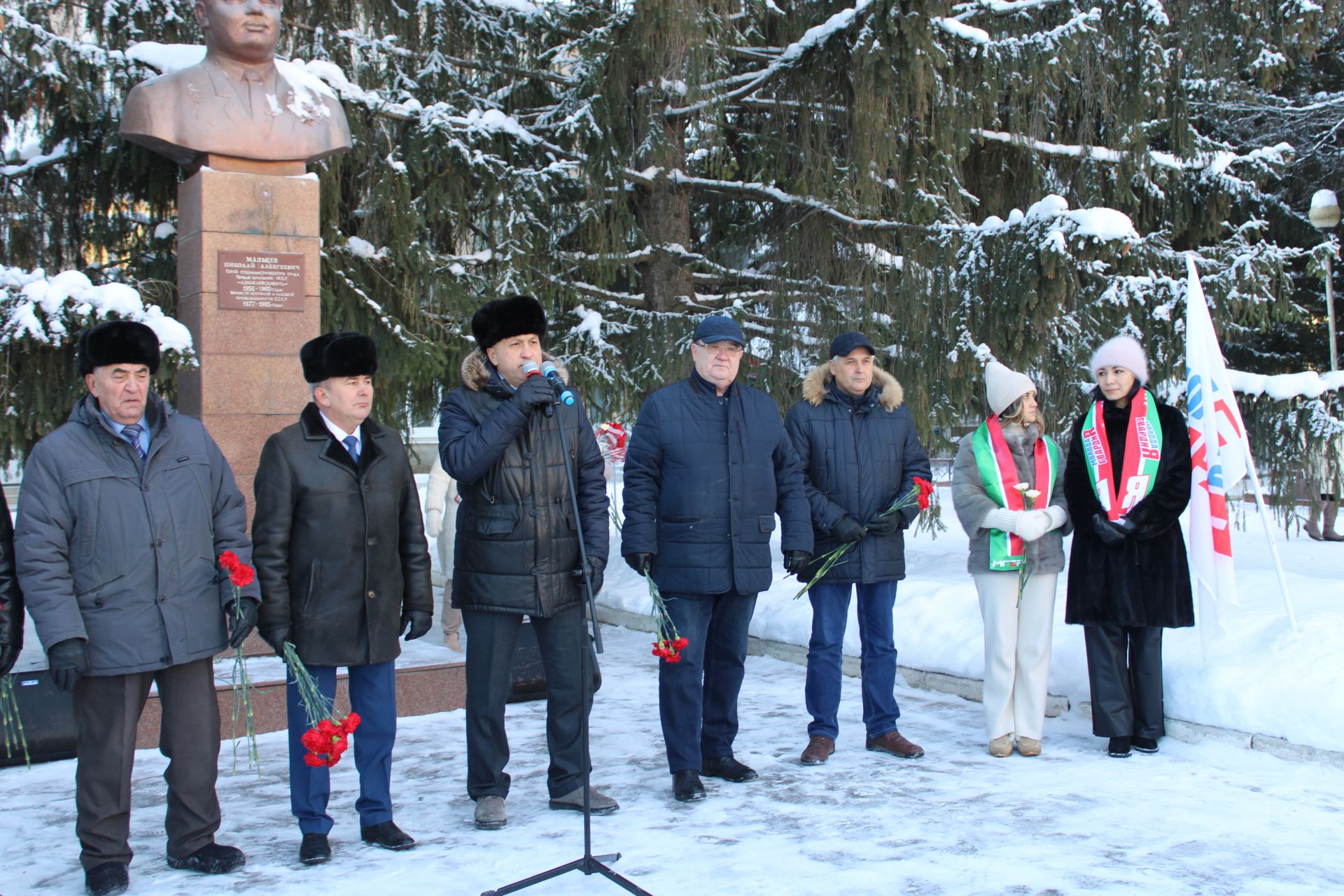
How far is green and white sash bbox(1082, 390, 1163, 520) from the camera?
17.0 feet

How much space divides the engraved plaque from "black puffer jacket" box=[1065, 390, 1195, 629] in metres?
4.32

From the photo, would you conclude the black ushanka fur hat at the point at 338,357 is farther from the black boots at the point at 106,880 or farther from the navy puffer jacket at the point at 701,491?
the black boots at the point at 106,880

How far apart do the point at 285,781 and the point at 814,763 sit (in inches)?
85.6

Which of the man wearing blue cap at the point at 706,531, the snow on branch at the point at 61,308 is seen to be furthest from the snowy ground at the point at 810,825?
the snow on branch at the point at 61,308

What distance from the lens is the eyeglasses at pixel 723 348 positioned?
4711 millimetres

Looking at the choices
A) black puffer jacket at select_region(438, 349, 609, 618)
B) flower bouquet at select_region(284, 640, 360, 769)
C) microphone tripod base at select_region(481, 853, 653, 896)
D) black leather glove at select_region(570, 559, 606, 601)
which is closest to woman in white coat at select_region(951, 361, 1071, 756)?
black leather glove at select_region(570, 559, 606, 601)

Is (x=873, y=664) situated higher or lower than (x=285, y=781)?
higher

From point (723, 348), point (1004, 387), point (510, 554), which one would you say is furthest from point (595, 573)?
point (1004, 387)

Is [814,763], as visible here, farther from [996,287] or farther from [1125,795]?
[996,287]

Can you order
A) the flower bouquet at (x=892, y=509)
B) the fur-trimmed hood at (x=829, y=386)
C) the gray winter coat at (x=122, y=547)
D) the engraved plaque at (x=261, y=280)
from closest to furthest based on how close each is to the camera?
the gray winter coat at (x=122, y=547), the flower bouquet at (x=892, y=509), the fur-trimmed hood at (x=829, y=386), the engraved plaque at (x=261, y=280)

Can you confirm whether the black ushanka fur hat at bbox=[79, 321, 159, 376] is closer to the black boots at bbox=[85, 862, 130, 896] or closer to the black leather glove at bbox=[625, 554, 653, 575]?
the black boots at bbox=[85, 862, 130, 896]

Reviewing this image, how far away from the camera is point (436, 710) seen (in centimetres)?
597

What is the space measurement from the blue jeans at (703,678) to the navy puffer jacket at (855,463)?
0.61 metres

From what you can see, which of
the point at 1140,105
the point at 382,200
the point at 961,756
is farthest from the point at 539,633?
the point at 1140,105
